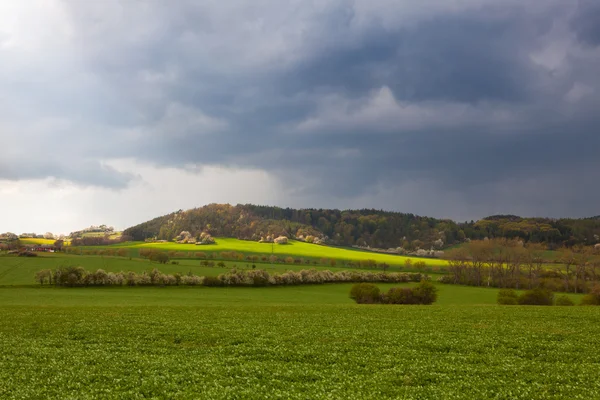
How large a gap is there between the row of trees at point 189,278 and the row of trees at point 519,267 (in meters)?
25.5

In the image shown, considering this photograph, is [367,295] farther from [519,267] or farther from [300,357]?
[519,267]

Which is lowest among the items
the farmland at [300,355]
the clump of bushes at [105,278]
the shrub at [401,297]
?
the shrub at [401,297]

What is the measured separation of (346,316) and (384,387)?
21383 millimetres

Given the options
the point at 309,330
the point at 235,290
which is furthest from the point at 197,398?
the point at 235,290

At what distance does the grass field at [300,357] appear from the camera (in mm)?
16234

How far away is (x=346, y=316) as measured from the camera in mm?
37375

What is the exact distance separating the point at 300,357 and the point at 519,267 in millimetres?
123185

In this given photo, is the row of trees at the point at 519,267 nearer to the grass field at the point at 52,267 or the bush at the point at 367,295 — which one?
the bush at the point at 367,295

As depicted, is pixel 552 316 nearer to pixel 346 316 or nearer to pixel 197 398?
pixel 346 316

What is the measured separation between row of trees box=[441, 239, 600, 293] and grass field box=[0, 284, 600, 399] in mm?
90751

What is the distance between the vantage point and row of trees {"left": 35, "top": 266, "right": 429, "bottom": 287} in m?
85.6

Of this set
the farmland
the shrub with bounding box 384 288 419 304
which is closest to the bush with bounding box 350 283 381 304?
the shrub with bounding box 384 288 419 304

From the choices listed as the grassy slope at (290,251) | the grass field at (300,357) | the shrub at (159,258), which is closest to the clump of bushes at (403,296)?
the grass field at (300,357)

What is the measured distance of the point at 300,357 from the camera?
832 inches
